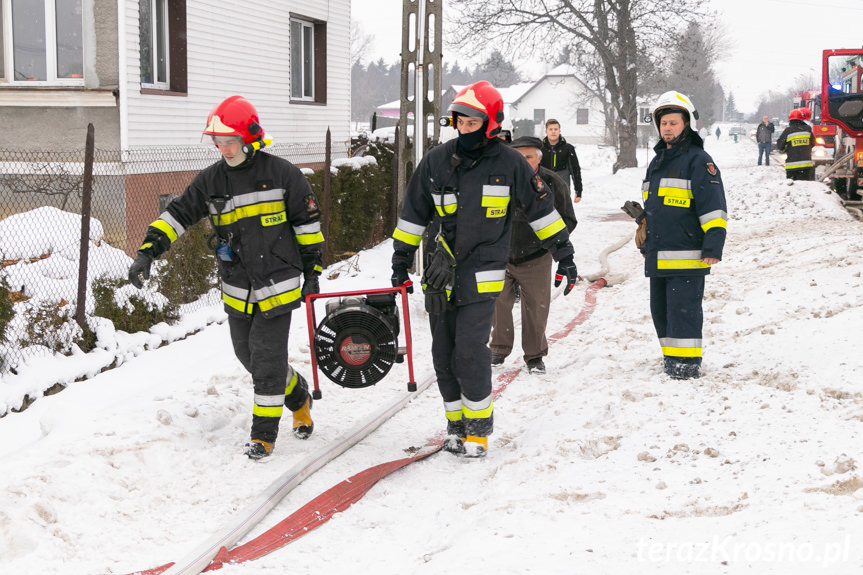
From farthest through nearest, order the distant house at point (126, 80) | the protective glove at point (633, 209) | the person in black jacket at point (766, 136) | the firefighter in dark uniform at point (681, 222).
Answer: the person in black jacket at point (766, 136), the distant house at point (126, 80), the protective glove at point (633, 209), the firefighter in dark uniform at point (681, 222)

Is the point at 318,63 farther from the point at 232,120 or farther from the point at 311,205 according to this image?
the point at 232,120

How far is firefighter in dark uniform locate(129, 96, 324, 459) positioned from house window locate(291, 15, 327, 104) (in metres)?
13.8

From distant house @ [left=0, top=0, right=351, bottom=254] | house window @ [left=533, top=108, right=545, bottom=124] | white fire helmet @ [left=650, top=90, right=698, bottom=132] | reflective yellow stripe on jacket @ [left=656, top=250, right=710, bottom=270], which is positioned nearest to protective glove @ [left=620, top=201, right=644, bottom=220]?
reflective yellow stripe on jacket @ [left=656, top=250, right=710, bottom=270]

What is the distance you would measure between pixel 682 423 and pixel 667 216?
1621 mm

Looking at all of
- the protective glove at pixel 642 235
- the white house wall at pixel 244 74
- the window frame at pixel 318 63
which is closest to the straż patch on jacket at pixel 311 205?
the protective glove at pixel 642 235

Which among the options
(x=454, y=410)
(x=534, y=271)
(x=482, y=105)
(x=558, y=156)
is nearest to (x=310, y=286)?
(x=454, y=410)

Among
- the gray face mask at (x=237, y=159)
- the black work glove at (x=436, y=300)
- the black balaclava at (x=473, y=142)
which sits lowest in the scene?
the black work glove at (x=436, y=300)

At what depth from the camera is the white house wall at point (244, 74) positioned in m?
12.9

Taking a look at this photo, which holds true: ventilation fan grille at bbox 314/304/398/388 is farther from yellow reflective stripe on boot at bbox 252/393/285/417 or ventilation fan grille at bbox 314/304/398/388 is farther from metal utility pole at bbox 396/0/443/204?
metal utility pole at bbox 396/0/443/204

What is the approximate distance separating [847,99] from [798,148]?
385 centimetres

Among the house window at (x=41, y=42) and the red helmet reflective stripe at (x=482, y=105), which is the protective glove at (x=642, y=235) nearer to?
the red helmet reflective stripe at (x=482, y=105)

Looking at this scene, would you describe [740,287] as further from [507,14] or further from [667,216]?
[507,14]

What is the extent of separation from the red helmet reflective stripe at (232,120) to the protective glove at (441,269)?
3.95ft

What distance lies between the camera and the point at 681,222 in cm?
605
